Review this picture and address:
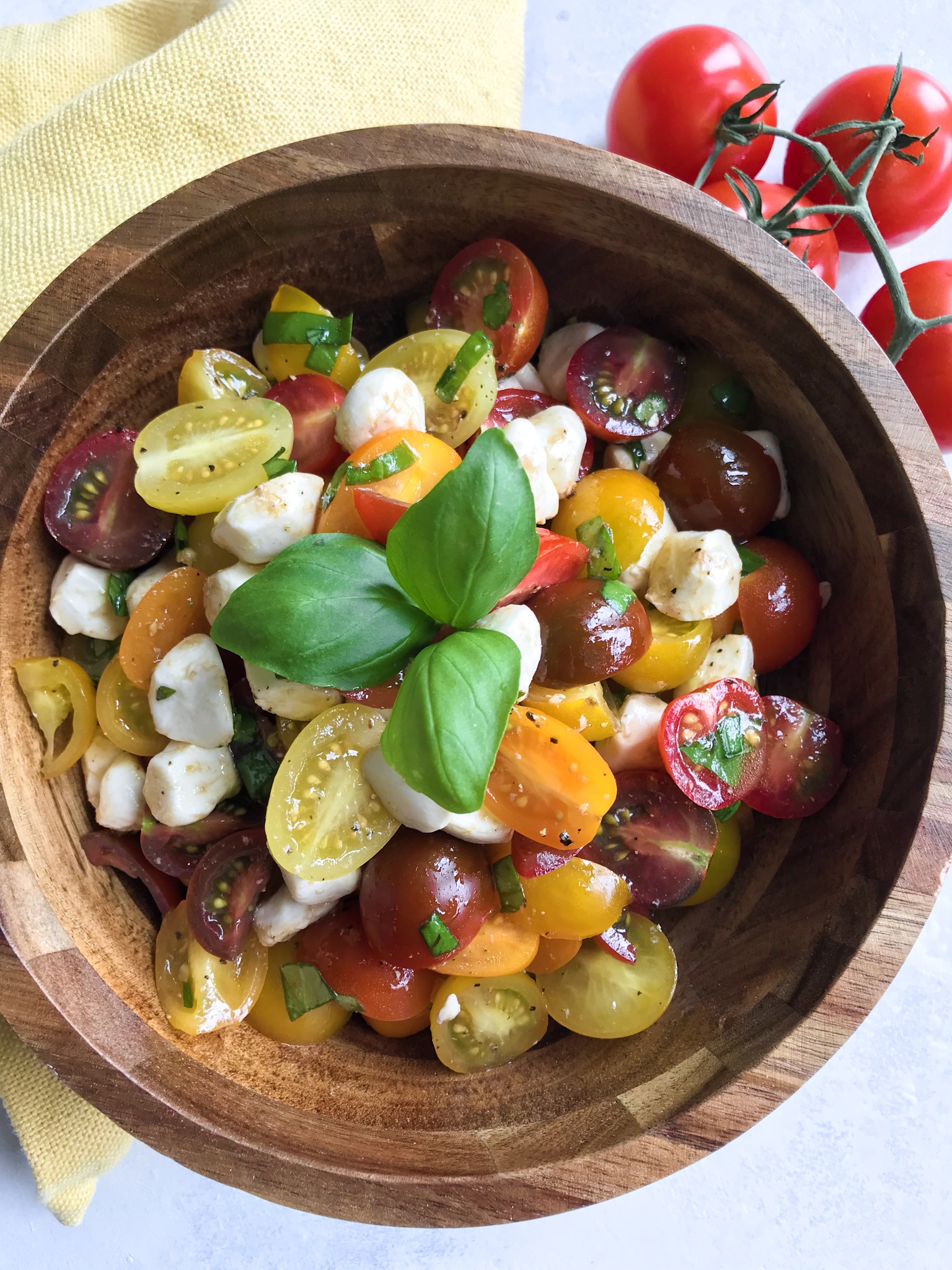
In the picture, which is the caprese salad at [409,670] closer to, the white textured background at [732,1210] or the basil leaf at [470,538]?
the basil leaf at [470,538]

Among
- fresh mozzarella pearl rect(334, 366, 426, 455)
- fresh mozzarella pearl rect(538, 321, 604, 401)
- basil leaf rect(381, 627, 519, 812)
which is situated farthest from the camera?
fresh mozzarella pearl rect(538, 321, 604, 401)

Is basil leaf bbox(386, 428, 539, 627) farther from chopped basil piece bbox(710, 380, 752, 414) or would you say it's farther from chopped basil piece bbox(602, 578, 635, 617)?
chopped basil piece bbox(710, 380, 752, 414)

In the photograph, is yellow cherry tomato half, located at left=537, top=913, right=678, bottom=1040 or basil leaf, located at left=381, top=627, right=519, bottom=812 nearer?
basil leaf, located at left=381, top=627, right=519, bottom=812

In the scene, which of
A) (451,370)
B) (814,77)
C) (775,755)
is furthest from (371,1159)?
(814,77)

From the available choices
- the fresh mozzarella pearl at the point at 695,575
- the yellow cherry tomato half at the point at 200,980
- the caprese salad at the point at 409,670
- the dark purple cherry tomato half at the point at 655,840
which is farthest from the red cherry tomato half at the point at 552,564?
the yellow cherry tomato half at the point at 200,980

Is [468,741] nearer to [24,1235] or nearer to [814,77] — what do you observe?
[24,1235]

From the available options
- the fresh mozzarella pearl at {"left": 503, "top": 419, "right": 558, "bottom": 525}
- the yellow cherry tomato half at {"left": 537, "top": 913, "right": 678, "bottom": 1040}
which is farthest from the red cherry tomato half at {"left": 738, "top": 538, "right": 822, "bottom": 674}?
the yellow cherry tomato half at {"left": 537, "top": 913, "right": 678, "bottom": 1040}
